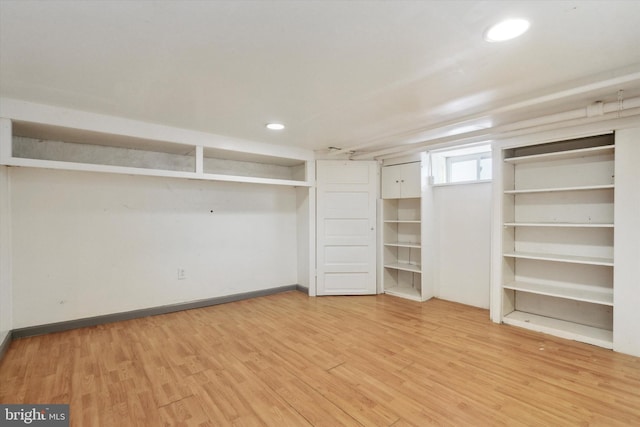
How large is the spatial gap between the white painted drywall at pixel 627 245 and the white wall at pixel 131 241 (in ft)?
12.9

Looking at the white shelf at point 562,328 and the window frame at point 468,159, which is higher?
the window frame at point 468,159

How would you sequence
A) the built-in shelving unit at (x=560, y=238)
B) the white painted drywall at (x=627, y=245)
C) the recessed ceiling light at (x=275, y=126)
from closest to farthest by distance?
the white painted drywall at (x=627, y=245), the built-in shelving unit at (x=560, y=238), the recessed ceiling light at (x=275, y=126)

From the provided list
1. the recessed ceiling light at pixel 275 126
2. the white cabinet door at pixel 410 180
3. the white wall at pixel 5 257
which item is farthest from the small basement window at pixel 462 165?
the white wall at pixel 5 257

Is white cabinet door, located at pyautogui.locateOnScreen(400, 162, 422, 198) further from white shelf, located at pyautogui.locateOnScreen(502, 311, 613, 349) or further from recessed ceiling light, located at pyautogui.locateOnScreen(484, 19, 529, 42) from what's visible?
recessed ceiling light, located at pyautogui.locateOnScreen(484, 19, 529, 42)

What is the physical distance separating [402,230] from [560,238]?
2052 millimetres

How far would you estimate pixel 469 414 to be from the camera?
5.95ft

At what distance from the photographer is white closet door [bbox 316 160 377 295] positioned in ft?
14.7

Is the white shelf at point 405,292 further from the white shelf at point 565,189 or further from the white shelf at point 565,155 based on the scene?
the white shelf at point 565,155

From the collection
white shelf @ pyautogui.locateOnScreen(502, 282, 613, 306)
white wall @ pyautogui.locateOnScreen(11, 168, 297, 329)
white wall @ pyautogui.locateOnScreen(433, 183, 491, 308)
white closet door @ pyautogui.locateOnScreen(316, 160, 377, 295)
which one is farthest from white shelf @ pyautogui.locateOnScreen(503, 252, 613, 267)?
white wall @ pyautogui.locateOnScreen(11, 168, 297, 329)

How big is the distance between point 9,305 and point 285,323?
2692 millimetres

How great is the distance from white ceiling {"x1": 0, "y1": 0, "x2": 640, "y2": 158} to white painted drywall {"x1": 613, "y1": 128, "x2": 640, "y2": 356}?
0.53 metres

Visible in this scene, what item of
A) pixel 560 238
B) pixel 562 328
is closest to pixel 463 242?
pixel 560 238

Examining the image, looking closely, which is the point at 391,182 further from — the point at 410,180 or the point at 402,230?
the point at 402,230

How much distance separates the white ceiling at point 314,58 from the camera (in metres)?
1.40
